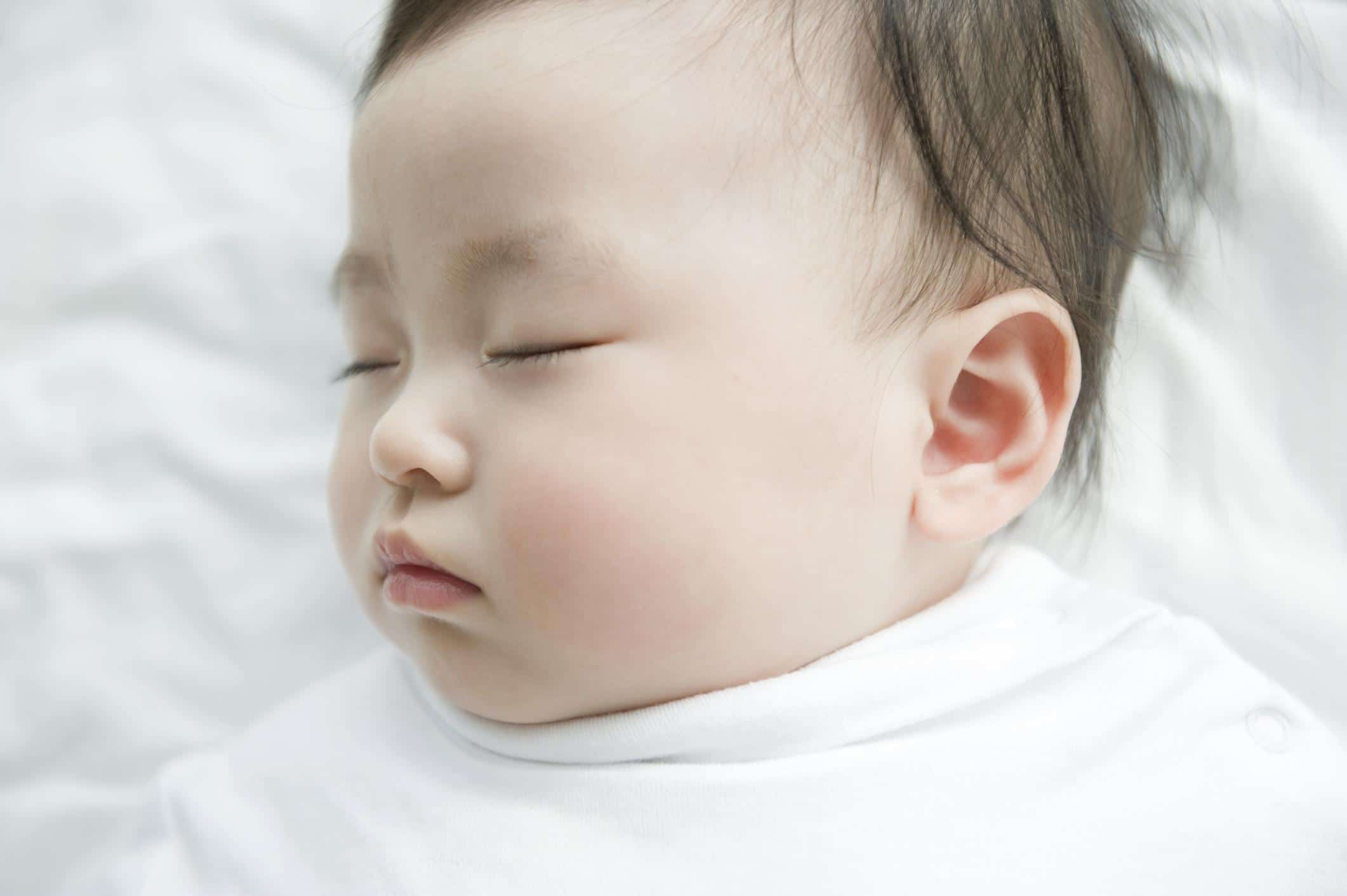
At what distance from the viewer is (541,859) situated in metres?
0.94

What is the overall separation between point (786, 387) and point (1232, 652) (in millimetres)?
610

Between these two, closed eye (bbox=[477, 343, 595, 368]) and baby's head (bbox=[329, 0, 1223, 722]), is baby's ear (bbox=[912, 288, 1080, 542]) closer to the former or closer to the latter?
baby's head (bbox=[329, 0, 1223, 722])

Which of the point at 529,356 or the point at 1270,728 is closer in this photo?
the point at 529,356

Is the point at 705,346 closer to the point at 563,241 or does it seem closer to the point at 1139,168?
the point at 563,241

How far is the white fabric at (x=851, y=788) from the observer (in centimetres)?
93

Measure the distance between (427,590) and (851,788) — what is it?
1.22ft

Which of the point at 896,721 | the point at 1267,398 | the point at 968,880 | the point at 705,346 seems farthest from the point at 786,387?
the point at 1267,398

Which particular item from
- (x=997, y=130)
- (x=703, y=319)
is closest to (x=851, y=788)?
(x=703, y=319)

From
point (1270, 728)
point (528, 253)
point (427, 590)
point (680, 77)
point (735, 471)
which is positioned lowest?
point (1270, 728)

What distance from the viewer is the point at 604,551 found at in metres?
0.87

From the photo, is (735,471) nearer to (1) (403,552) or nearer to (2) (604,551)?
(2) (604,551)

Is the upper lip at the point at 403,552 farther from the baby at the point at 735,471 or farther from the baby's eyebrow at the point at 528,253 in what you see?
the baby's eyebrow at the point at 528,253

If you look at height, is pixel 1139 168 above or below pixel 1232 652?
above

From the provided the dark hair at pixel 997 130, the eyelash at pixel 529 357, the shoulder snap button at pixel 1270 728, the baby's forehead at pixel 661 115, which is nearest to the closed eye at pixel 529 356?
the eyelash at pixel 529 357
